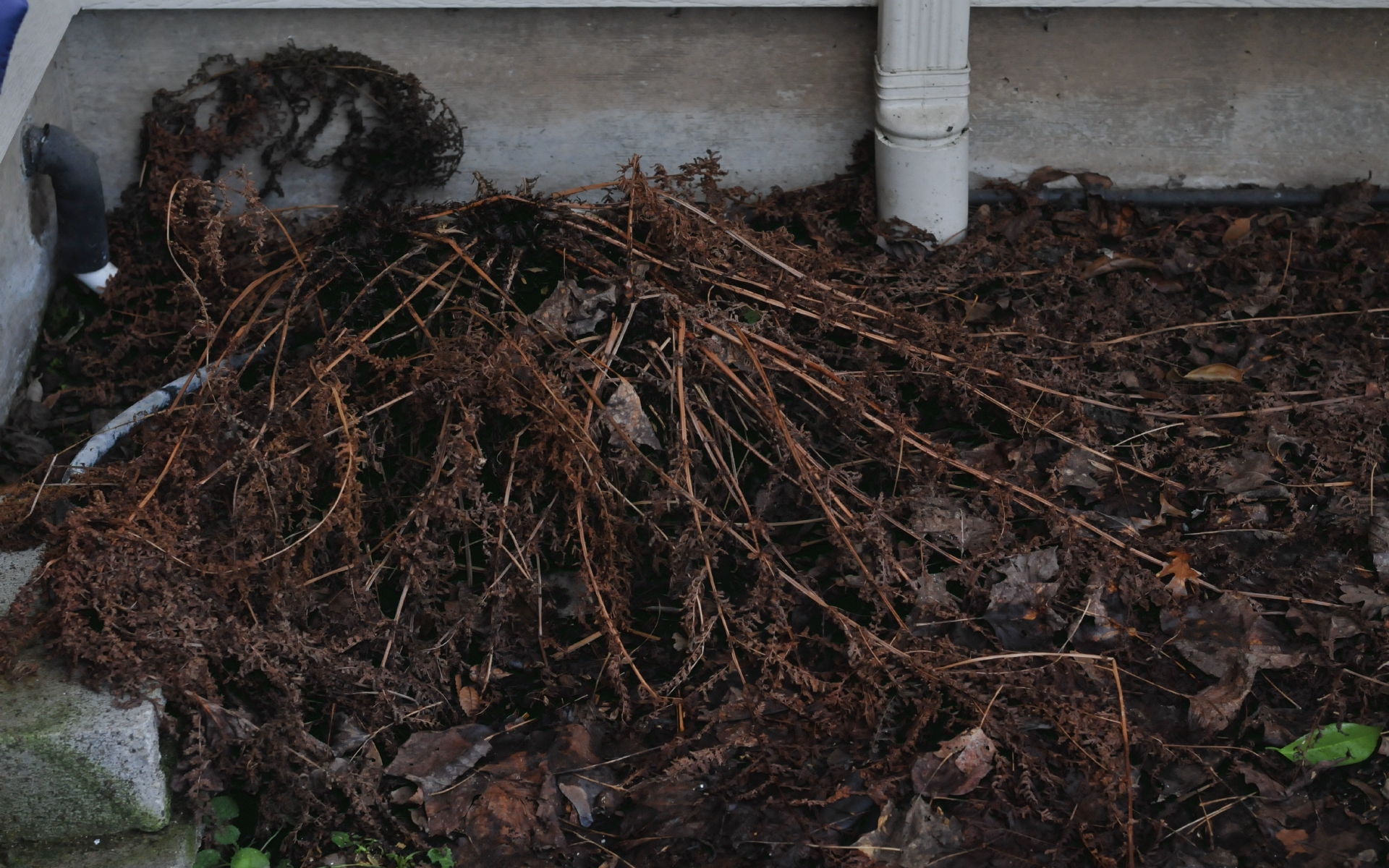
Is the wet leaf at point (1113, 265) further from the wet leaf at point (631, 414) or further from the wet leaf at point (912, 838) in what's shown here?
the wet leaf at point (912, 838)

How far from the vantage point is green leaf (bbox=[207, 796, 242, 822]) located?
2.86 metres

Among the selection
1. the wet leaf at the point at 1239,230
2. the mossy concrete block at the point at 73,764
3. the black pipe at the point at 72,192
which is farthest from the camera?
the wet leaf at the point at 1239,230

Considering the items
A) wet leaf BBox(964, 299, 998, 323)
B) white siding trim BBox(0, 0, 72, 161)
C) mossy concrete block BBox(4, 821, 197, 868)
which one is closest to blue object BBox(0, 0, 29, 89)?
white siding trim BBox(0, 0, 72, 161)

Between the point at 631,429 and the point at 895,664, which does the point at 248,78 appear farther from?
the point at 895,664

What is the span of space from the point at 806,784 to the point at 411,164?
280 cm

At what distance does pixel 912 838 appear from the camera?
9.04 feet

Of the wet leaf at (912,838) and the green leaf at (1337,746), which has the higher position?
the green leaf at (1337,746)

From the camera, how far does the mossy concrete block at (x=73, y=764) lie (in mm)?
2615

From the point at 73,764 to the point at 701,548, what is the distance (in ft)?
5.35

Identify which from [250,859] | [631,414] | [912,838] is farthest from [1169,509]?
[250,859]

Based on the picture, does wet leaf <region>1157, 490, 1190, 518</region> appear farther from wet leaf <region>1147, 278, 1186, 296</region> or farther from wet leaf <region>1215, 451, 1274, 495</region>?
wet leaf <region>1147, 278, 1186, 296</region>

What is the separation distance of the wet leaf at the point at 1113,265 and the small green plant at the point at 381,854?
3.13 m

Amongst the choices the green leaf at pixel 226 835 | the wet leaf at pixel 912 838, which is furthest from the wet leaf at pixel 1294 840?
the green leaf at pixel 226 835

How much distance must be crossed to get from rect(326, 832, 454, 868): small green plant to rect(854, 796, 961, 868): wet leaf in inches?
40.5
